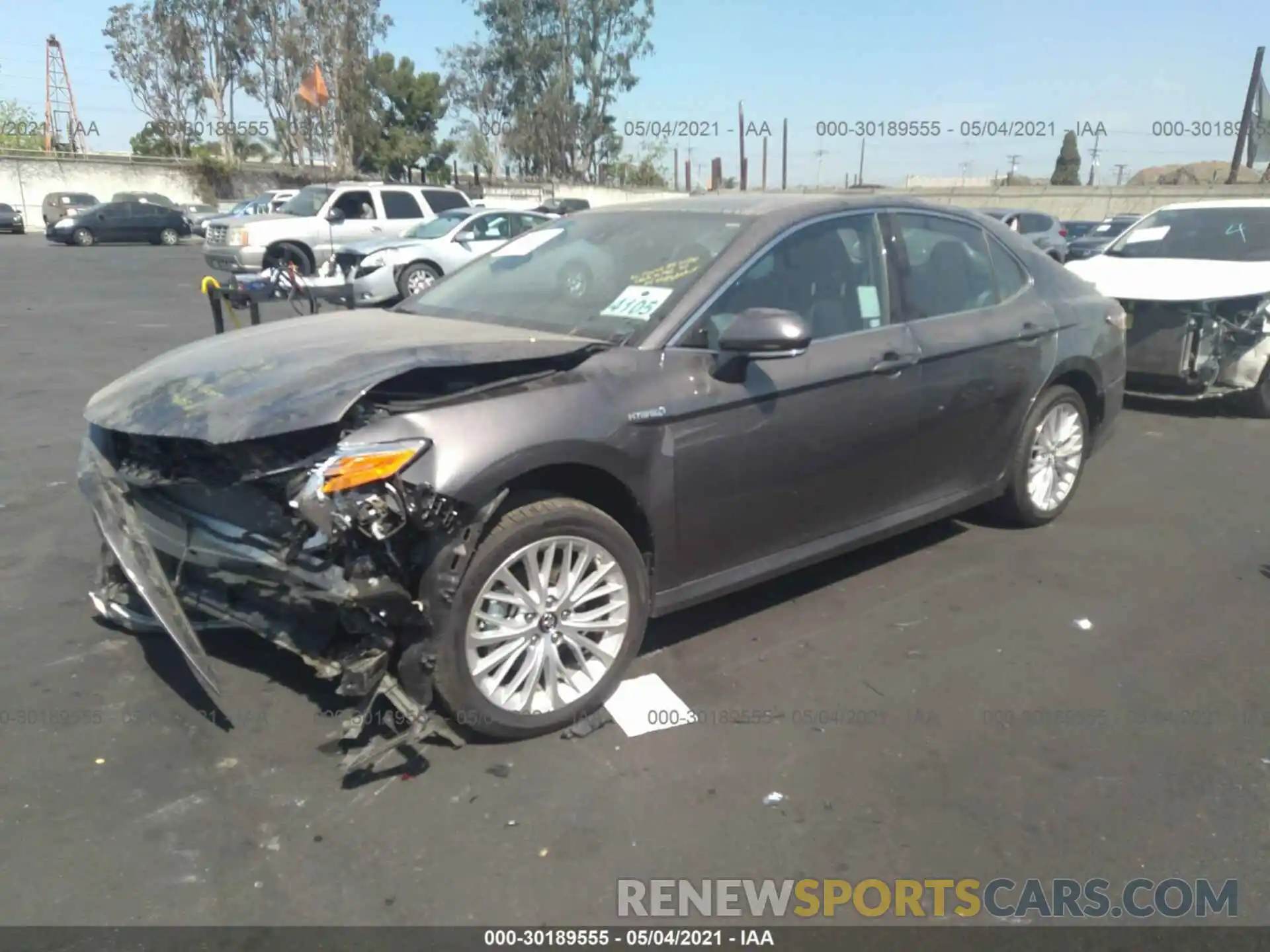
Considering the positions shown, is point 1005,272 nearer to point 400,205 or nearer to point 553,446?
point 553,446

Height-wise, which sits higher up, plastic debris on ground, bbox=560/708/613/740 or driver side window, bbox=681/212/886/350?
driver side window, bbox=681/212/886/350

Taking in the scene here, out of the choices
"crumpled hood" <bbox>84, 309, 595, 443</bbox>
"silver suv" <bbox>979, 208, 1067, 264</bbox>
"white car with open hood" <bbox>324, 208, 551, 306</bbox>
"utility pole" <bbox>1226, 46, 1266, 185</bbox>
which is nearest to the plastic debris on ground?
"crumpled hood" <bbox>84, 309, 595, 443</bbox>

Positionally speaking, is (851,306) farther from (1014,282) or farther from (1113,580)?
(1113,580)

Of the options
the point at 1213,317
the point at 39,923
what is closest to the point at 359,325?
the point at 39,923

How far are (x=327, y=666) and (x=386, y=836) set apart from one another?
53 centimetres

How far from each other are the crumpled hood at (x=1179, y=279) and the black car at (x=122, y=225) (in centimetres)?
3156

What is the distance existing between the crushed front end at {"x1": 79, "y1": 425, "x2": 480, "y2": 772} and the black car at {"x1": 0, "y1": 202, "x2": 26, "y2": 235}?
136ft

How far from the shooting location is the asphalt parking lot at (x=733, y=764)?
2645 mm

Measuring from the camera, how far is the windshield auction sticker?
367 centimetres

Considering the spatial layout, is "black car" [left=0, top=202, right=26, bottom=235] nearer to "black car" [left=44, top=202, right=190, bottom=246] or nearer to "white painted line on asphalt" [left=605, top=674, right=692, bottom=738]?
"black car" [left=44, top=202, right=190, bottom=246]

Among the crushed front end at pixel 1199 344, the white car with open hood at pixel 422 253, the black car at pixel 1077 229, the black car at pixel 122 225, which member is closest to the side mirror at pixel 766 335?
the crushed front end at pixel 1199 344

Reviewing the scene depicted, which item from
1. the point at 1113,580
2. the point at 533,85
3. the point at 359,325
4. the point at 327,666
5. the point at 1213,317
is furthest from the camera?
the point at 533,85

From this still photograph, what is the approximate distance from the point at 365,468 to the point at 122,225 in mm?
33952

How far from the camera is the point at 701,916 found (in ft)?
8.36
